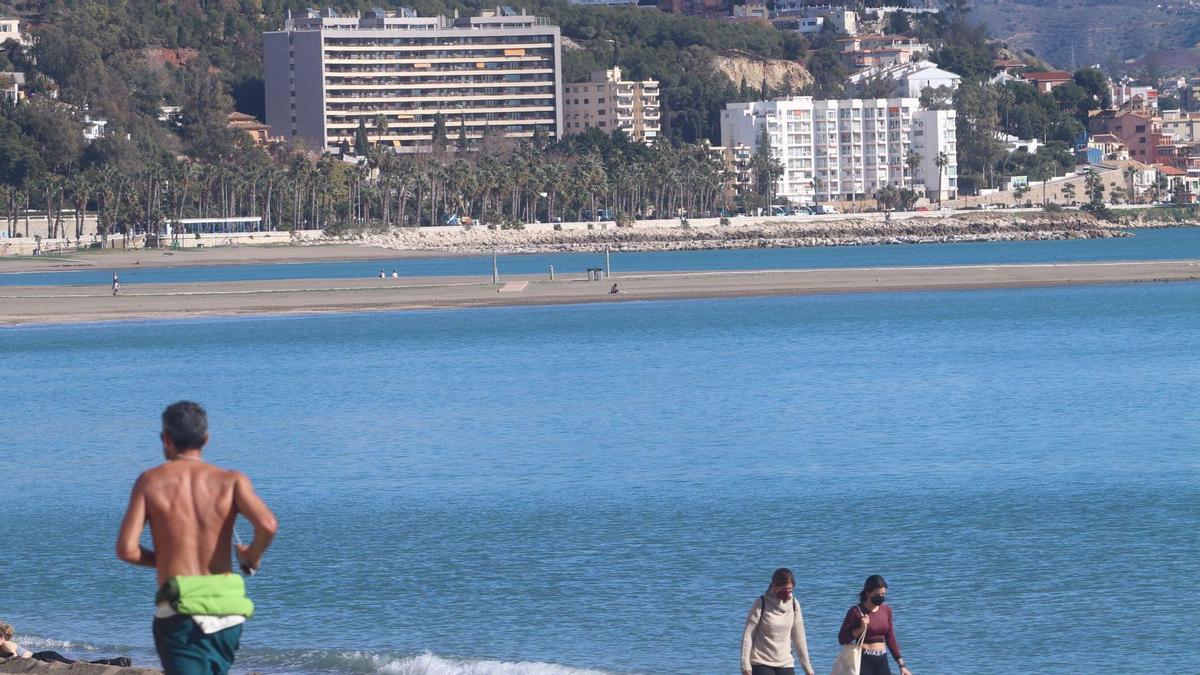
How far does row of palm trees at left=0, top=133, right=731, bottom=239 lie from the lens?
397 ft

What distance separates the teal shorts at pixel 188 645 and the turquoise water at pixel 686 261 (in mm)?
74207

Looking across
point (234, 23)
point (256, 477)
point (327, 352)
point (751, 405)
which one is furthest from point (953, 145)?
point (256, 477)

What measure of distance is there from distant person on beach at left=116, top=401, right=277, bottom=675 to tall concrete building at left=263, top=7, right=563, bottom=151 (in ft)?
575

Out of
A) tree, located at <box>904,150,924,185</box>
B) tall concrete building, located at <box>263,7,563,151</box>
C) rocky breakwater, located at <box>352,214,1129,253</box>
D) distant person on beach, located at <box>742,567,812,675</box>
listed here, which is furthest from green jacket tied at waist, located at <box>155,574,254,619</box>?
tall concrete building, located at <box>263,7,563,151</box>

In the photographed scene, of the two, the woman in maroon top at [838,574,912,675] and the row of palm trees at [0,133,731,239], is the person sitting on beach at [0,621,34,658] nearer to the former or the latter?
the woman in maroon top at [838,574,912,675]

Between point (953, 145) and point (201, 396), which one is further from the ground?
point (953, 145)

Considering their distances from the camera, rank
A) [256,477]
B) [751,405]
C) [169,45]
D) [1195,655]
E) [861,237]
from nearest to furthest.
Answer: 1. [1195,655]
2. [256,477]
3. [751,405]
4. [861,237]
5. [169,45]

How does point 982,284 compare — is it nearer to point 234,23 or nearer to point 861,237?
point 861,237

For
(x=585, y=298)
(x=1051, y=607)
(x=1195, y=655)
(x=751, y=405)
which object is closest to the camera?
(x=1195, y=655)

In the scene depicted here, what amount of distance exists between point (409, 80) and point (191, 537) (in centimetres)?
18075

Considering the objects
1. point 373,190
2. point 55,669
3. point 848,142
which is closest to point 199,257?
point 373,190

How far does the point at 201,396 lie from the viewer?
40406 mm

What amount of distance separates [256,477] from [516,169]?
113138 mm

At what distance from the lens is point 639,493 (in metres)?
24.5
